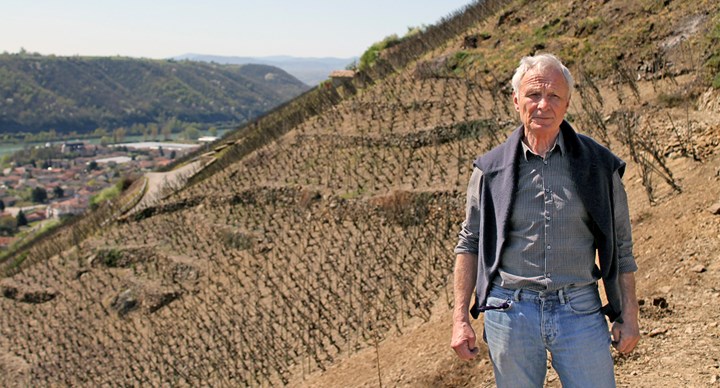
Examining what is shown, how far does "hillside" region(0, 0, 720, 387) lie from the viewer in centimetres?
672

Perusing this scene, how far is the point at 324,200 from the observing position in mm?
13258

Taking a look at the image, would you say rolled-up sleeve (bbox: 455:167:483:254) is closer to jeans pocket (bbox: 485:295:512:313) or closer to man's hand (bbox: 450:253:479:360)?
man's hand (bbox: 450:253:479:360)

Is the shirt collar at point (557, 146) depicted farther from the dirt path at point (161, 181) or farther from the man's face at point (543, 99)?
the dirt path at point (161, 181)

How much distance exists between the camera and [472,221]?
293cm

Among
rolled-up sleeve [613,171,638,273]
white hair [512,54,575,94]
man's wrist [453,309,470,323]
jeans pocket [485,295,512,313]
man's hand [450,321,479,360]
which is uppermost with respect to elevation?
white hair [512,54,575,94]

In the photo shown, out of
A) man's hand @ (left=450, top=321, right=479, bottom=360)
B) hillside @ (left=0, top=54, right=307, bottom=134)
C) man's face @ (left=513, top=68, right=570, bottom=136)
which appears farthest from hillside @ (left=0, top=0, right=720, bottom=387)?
hillside @ (left=0, top=54, right=307, bottom=134)

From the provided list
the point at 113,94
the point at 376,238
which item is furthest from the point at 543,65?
the point at 113,94

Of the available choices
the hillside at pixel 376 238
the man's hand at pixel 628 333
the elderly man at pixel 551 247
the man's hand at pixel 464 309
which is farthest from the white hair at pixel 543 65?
the hillside at pixel 376 238

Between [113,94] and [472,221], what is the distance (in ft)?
505

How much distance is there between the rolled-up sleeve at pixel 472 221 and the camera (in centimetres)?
289

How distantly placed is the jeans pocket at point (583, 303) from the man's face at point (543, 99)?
0.65 meters

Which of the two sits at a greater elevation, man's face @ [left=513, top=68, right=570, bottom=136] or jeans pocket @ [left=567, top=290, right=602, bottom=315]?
man's face @ [left=513, top=68, right=570, bottom=136]

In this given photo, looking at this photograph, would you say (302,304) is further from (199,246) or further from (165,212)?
(165,212)

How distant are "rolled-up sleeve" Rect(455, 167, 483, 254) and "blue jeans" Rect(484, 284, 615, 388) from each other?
1.01 feet
